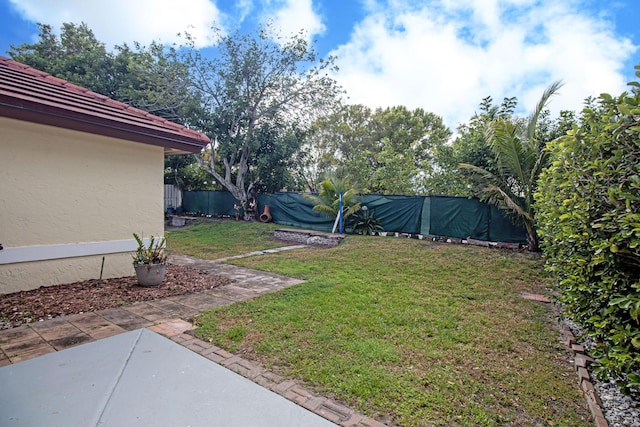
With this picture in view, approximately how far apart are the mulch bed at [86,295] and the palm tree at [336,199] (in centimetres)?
614

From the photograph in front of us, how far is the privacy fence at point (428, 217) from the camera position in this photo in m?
8.61

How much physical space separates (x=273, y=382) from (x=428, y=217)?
8.27 m

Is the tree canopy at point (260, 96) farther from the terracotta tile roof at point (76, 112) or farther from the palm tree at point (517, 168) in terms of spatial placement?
the terracotta tile roof at point (76, 112)

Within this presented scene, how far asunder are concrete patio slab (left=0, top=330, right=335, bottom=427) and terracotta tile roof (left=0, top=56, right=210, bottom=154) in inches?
110

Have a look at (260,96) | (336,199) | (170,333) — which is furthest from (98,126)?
(260,96)

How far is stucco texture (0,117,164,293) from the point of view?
12.8 ft

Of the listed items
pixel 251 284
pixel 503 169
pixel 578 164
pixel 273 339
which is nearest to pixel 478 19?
pixel 503 169

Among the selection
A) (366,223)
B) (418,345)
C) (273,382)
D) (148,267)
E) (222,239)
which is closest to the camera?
(273,382)

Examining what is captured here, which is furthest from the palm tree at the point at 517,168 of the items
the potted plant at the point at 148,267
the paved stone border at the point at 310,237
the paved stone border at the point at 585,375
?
the potted plant at the point at 148,267

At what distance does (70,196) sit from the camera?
4344mm

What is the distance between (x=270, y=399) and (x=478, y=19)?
8.51m

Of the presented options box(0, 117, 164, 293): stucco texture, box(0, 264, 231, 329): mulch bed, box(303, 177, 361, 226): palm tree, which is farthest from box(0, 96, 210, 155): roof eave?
box(303, 177, 361, 226): palm tree

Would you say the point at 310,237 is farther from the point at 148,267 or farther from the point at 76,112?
the point at 76,112

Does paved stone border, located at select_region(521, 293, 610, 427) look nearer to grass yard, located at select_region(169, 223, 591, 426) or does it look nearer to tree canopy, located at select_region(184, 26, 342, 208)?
grass yard, located at select_region(169, 223, 591, 426)
